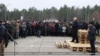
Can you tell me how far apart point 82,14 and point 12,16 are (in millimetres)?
17175

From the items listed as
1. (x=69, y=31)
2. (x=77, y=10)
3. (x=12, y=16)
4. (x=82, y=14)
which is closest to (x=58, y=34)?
(x=69, y=31)

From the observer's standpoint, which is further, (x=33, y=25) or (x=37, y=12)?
(x=37, y=12)

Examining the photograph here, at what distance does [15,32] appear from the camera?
35531 mm

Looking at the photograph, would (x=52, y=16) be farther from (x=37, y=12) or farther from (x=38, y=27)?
(x=38, y=27)

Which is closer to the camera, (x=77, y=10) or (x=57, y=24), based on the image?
(x=57, y=24)

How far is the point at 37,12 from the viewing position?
76000 mm

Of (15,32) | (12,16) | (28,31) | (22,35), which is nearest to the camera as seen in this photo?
(15,32)

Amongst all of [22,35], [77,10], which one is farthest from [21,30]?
[77,10]

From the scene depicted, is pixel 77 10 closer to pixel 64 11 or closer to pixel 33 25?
pixel 64 11

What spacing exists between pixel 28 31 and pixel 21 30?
2.66 metres

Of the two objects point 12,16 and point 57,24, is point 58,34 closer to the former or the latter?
point 57,24

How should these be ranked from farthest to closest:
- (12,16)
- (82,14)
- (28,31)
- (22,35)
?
1. (12,16)
2. (82,14)
3. (28,31)
4. (22,35)

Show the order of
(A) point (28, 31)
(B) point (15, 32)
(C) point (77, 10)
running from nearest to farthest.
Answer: (B) point (15, 32) → (A) point (28, 31) → (C) point (77, 10)

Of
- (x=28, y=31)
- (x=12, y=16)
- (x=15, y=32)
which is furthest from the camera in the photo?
(x=12, y=16)
